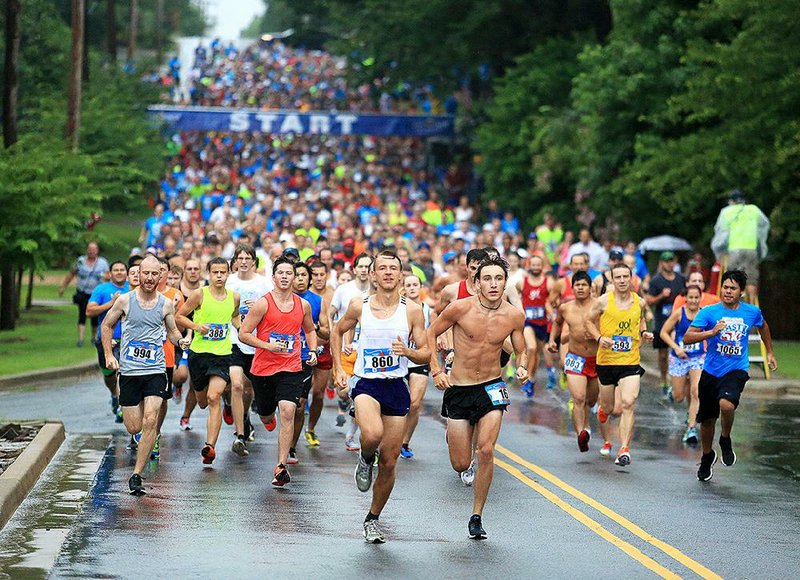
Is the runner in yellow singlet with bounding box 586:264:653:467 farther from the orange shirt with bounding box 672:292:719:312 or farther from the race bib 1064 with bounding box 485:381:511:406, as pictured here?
the race bib 1064 with bounding box 485:381:511:406

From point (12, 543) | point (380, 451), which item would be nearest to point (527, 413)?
point (380, 451)

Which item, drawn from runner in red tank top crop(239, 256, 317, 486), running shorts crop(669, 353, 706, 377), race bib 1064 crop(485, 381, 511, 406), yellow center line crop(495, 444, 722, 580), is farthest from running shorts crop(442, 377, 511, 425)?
running shorts crop(669, 353, 706, 377)

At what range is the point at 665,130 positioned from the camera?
36.4 metres

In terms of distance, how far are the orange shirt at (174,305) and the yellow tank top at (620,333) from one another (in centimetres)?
420

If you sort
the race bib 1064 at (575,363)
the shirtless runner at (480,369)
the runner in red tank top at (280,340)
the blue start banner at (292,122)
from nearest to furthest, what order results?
the shirtless runner at (480,369) → the runner in red tank top at (280,340) → the race bib 1064 at (575,363) → the blue start banner at (292,122)

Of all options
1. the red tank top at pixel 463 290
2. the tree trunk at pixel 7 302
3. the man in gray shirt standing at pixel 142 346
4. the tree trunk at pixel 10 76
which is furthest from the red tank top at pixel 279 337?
the tree trunk at pixel 10 76

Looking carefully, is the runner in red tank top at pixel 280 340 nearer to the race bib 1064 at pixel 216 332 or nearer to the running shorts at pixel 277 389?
the running shorts at pixel 277 389

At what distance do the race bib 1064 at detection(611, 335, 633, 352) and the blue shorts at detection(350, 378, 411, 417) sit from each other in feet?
16.5

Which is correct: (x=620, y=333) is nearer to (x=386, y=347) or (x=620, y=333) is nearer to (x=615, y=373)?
(x=615, y=373)

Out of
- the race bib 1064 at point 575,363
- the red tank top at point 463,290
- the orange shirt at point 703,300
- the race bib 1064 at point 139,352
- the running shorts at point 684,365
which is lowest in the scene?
the running shorts at point 684,365

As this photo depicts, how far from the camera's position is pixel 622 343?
1617 centimetres

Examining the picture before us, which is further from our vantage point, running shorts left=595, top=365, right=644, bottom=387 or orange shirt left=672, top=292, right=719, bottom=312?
orange shirt left=672, top=292, right=719, bottom=312

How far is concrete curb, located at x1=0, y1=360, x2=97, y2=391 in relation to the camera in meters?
23.2

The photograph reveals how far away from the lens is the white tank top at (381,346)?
11.6 metres
